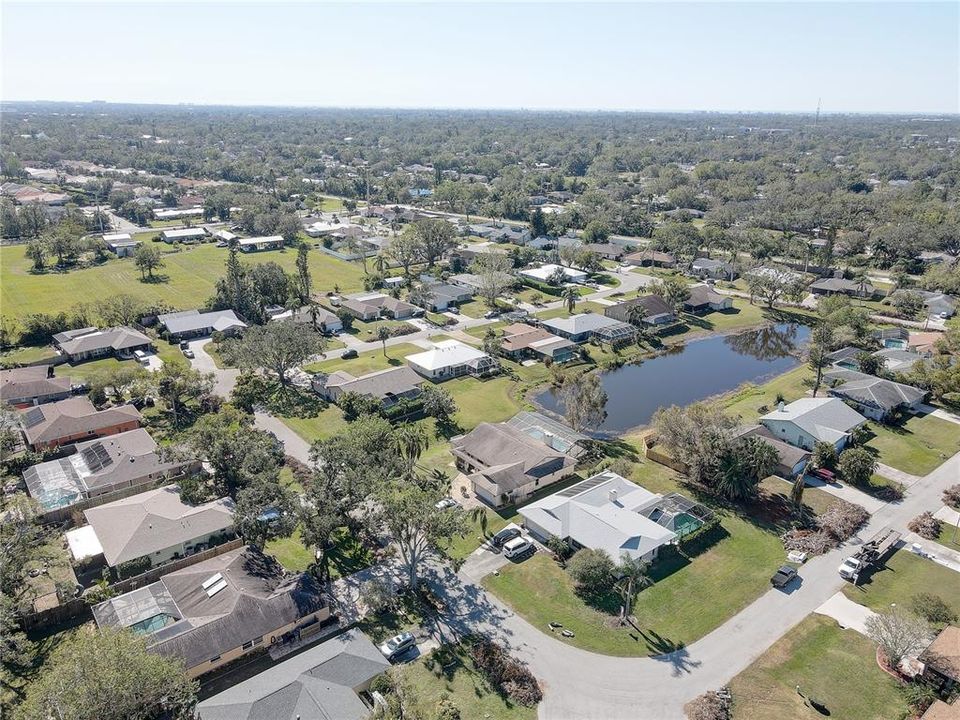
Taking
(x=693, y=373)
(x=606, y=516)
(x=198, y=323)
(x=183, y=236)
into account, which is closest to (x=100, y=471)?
(x=198, y=323)

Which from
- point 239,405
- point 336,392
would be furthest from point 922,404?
point 239,405

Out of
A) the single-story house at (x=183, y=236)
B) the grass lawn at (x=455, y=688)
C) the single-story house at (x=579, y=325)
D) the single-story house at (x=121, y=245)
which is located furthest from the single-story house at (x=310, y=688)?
the single-story house at (x=183, y=236)

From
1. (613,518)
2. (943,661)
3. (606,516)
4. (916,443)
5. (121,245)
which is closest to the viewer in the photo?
(943,661)

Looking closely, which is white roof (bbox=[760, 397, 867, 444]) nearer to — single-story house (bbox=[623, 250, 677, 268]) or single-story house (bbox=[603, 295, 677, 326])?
single-story house (bbox=[603, 295, 677, 326])

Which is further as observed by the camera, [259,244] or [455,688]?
[259,244]

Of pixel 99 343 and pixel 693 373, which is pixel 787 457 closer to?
pixel 693 373

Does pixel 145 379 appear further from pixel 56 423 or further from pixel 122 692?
pixel 122 692
